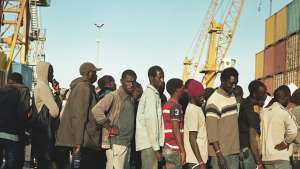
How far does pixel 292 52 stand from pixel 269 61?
633 cm

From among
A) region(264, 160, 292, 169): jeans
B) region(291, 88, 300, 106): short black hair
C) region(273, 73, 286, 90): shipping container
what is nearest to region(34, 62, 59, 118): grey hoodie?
region(264, 160, 292, 169): jeans

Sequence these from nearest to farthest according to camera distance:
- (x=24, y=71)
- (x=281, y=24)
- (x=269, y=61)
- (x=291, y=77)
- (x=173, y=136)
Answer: (x=173, y=136), (x=24, y=71), (x=291, y=77), (x=281, y=24), (x=269, y=61)

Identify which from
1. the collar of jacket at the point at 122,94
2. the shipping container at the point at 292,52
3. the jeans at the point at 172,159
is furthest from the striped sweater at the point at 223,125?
the shipping container at the point at 292,52

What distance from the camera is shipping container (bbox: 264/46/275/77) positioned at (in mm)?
45938

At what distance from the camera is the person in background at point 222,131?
6.36m

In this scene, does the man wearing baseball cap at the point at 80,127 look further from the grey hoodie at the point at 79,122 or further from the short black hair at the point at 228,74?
the short black hair at the point at 228,74

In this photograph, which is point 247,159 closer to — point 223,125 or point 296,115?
point 223,125

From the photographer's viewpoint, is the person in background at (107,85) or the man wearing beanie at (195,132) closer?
the man wearing beanie at (195,132)

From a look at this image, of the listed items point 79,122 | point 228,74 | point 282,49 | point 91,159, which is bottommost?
point 91,159

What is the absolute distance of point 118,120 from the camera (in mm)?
6602

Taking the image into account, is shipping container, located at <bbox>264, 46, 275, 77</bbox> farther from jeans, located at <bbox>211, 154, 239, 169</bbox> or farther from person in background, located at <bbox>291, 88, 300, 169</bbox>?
jeans, located at <bbox>211, 154, 239, 169</bbox>

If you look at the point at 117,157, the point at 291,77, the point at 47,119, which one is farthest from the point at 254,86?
the point at 291,77

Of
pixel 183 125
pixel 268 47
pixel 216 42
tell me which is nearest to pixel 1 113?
pixel 183 125

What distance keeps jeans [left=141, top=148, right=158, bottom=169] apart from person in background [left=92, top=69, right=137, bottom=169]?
310 mm
